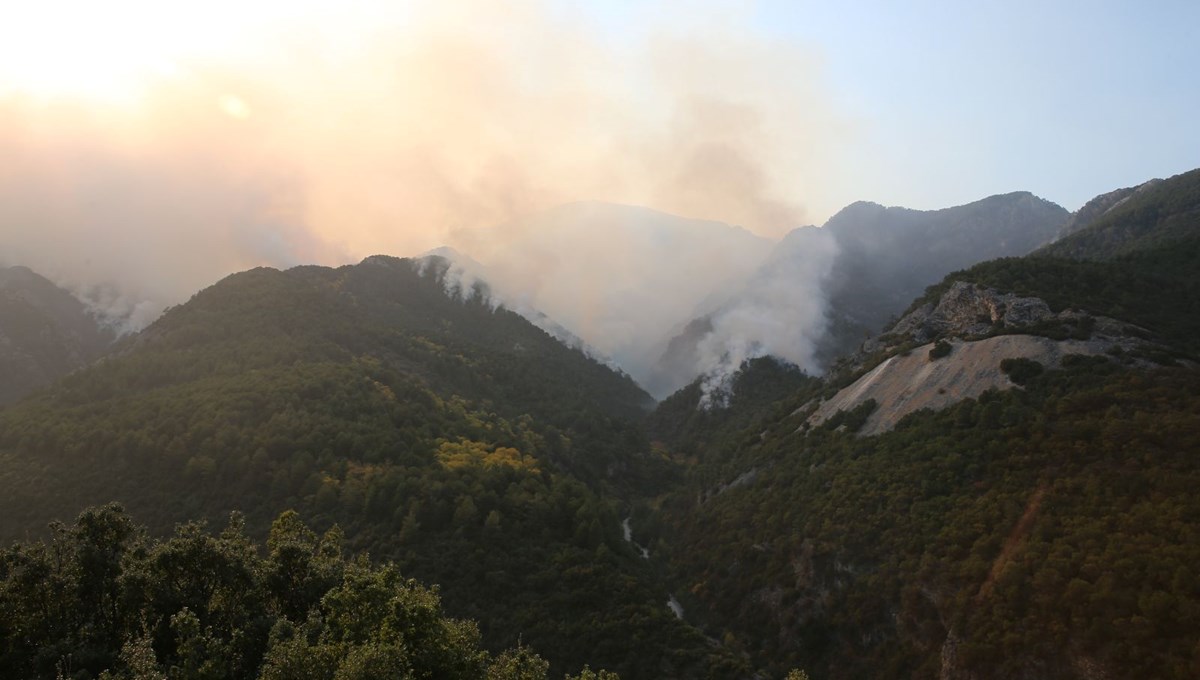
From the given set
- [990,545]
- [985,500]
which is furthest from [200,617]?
[985,500]

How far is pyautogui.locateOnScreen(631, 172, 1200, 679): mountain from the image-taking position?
5125 centimetres

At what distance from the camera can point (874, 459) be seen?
88.9 metres

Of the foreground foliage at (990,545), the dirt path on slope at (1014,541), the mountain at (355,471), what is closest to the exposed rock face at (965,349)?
the foreground foliage at (990,545)

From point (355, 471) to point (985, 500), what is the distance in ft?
281

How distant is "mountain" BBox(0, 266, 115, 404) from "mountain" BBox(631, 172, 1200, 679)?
6804 inches

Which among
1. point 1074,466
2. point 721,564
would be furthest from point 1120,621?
point 721,564

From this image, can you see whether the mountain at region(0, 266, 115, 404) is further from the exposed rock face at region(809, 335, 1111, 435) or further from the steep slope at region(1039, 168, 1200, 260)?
the steep slope at region(1039, 168, 1200, 260)

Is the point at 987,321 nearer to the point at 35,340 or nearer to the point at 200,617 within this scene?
the point at 200,617

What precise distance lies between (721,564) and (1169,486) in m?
55.2

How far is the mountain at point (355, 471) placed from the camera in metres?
77.9

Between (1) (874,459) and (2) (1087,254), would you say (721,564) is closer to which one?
(1) (874,459)

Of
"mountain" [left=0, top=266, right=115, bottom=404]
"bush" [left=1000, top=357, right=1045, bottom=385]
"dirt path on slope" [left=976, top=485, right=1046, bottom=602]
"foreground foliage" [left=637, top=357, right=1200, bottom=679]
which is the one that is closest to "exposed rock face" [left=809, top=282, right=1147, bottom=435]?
"bush" [left=1000, top=357, right=1045, bottom=385]

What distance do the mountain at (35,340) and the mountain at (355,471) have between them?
57.3 metres

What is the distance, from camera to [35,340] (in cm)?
18188
